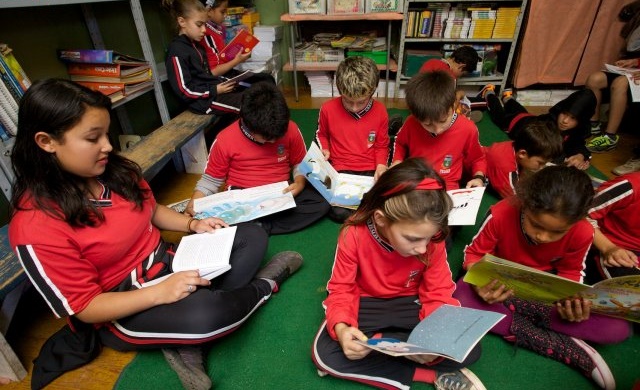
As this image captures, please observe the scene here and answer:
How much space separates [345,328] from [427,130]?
3.57 ft

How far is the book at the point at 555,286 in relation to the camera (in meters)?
0.92

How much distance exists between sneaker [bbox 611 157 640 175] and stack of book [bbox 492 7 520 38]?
1.54 m

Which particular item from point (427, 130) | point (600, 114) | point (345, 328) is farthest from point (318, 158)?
point (600, 114)

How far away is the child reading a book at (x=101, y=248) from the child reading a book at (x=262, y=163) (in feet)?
1.36

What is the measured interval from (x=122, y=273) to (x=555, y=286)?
130cm

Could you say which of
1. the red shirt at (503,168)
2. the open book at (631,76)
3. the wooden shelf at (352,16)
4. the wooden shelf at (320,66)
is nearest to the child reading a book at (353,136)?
the red shirt at (503,168)

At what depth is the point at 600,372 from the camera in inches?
42.7

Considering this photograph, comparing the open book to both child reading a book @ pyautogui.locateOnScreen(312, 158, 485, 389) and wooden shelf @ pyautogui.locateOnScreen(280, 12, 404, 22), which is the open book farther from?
child reading a book @ pyautogui.locateOnScreen(312, 158, 485, 389)

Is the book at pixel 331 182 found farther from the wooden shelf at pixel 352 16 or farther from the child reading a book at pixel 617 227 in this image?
the wooden shelf at pixel 352 16

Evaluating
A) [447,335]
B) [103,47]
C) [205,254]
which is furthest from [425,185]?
[103,47]

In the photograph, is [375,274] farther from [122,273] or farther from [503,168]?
[503,168]

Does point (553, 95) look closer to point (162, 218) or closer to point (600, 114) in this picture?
point (600, 114)

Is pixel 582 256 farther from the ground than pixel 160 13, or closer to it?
closer to it

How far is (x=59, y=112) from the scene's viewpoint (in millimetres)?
863
